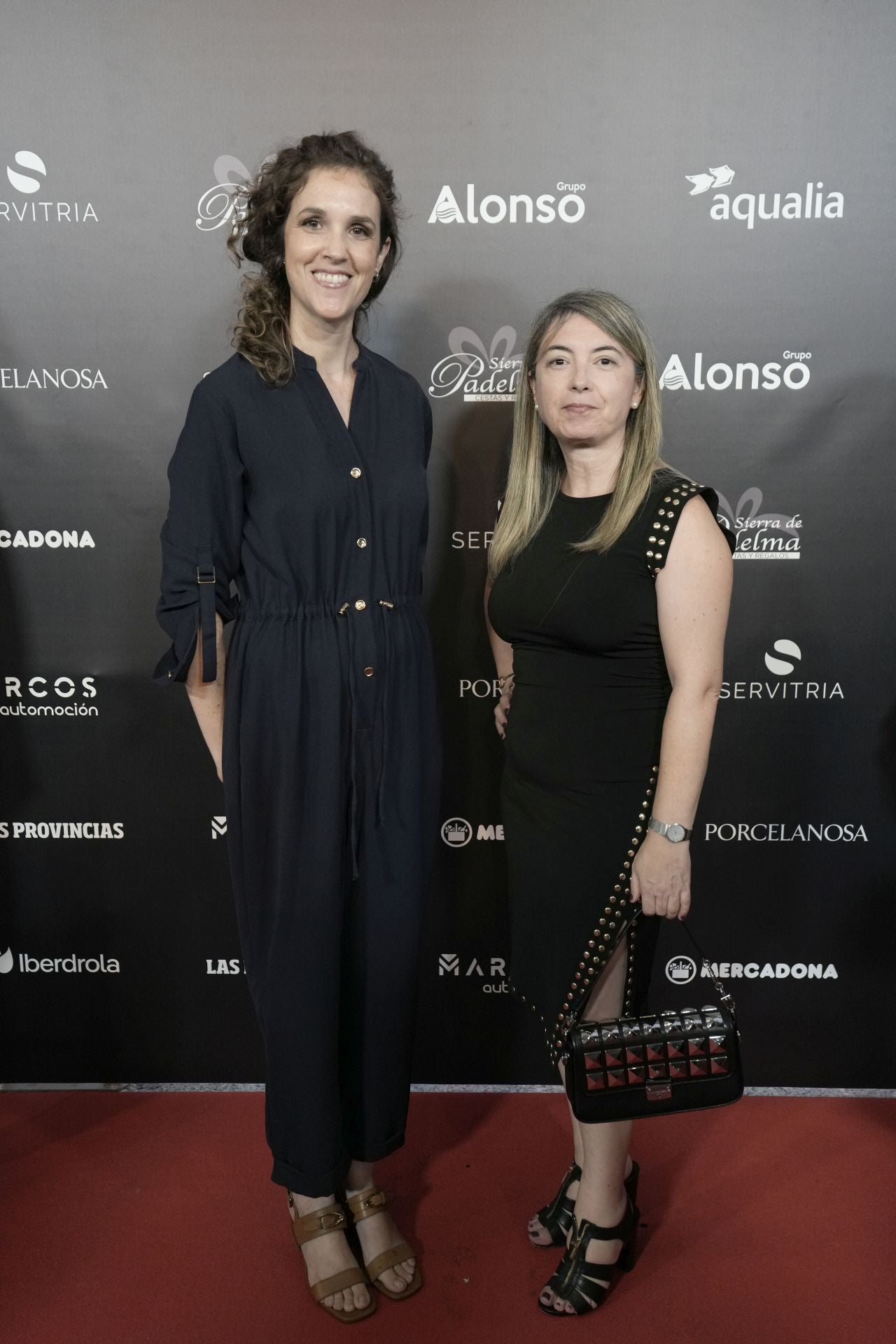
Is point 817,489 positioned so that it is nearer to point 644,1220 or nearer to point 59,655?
point 644,1220

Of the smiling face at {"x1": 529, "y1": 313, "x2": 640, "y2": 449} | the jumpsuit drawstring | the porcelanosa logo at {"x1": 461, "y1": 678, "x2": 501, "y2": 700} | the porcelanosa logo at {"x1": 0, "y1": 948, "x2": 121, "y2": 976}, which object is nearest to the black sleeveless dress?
the smiling face at {"x1": 529, "y1": 313, "x2": 640, "y2": 449}

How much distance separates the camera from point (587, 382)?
1794 millimetres

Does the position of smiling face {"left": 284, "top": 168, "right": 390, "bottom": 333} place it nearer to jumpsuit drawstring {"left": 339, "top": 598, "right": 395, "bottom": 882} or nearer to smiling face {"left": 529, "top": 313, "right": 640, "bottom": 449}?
smiling face {"left": 529, "top": 313, "right": 640, "bottom": 449}

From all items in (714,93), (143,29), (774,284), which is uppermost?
(143,29)

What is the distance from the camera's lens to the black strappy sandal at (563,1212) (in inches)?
86.8

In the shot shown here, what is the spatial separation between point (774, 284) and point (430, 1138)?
7.66 ft

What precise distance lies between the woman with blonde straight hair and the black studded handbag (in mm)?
70

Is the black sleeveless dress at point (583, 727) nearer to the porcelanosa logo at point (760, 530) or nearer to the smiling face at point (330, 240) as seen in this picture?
the smiling face at point (330, 240)

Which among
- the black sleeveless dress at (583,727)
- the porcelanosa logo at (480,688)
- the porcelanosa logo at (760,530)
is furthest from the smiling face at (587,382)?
the porcelanosa logo at (480,688)

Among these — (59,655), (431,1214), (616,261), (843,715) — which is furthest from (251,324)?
(431,1214)

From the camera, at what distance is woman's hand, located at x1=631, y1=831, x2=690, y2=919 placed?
70.6 inches

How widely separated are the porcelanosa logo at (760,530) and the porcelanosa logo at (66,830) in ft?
5.99

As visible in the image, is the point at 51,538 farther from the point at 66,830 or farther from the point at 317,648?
the point at 317,648

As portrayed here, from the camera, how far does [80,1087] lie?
2873mm
